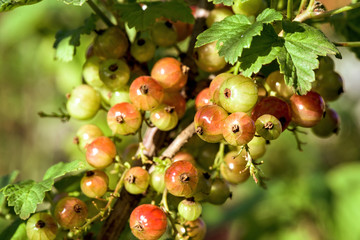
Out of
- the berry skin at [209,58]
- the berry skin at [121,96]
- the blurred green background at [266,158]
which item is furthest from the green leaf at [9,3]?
the blurred green background at [266,158]

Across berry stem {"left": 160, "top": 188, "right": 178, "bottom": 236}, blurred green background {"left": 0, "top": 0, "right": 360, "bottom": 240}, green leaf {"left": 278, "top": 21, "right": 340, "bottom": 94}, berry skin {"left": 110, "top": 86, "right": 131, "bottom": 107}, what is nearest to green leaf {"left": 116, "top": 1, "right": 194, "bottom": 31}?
berry skin {"left": 110, "top": 86, "right": 131, "bottom": 107}

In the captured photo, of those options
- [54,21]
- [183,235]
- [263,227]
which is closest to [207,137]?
[183,235]

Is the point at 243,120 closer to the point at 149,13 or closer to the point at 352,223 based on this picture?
the point at 149,13

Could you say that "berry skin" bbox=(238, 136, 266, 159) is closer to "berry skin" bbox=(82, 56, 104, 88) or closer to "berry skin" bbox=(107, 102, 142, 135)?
"berry skin" bbox=(107, 102, 142, 135)

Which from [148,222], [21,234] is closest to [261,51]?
[148,222]

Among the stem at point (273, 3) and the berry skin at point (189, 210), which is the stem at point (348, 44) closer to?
the stem at point (273, 3)
